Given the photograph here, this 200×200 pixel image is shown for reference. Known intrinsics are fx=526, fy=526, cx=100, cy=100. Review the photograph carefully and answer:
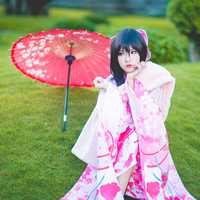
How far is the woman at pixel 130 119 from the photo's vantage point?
3.46m

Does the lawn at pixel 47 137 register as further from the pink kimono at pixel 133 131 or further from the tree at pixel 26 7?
the tree at pixel 26 7

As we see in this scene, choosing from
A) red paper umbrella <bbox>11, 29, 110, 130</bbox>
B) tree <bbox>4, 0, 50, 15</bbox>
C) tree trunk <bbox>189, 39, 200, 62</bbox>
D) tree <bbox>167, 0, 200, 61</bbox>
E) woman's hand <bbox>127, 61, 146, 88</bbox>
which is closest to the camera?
woman's hand <bbox>127, 61, 146, 88</bbox>

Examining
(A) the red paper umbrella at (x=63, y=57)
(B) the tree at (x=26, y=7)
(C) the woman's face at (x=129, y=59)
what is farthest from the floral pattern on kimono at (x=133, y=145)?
(B) the tree at (x=26, y=7)

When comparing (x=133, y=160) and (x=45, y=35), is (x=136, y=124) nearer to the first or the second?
(x=133, y=160)

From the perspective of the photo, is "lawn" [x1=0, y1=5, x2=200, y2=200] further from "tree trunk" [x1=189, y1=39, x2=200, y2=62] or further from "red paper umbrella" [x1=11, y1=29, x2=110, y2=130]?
"tree trunk" [x1=189, y1=39, x2=200, y2=62]

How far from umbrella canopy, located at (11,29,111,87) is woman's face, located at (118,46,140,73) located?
99 cm

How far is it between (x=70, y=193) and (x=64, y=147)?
0.87 metres

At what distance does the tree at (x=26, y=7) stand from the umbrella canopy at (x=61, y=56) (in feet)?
49.2

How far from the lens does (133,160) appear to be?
3.53m

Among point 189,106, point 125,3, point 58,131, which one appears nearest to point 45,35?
point 58,131

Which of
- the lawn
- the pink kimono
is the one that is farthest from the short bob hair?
the lawn

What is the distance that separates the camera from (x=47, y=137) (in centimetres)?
480

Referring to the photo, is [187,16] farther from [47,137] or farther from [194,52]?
[47,137]

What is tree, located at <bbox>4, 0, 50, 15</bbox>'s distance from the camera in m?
19.5
